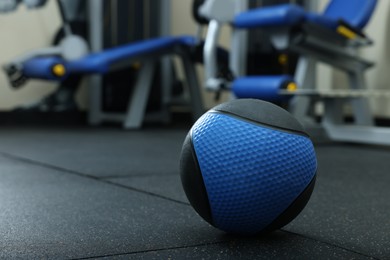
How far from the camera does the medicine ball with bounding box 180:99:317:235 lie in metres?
0.89

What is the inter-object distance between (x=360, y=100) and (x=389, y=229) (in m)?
2.29

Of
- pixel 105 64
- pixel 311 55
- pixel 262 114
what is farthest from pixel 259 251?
pixel 105 64

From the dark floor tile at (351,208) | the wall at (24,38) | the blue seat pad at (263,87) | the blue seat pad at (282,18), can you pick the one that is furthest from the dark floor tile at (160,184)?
the wall at (24,38)

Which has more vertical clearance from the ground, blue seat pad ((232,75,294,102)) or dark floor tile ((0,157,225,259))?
dark floor tile ((0,157,225,259))

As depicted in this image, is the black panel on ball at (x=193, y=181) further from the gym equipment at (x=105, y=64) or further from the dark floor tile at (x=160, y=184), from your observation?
the gym equipment at (x=105, y=64)

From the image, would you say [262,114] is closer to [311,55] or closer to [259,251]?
[259,251]

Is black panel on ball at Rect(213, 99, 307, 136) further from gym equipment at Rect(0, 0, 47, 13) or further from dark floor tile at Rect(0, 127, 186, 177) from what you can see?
gym equipment at Rect(0, 0, 47, 13)

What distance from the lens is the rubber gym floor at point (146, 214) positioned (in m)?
0.90

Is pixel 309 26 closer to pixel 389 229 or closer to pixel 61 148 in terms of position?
pixel 61 148

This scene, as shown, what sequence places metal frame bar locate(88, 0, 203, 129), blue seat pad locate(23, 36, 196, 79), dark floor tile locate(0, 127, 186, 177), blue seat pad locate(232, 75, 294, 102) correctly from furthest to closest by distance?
metal frame bar locate(88, 0, 203, 129) → blue seat pad locate(23, 36, 196, 79) → blue seat pad locate(232, 75, 294, 102) → dark floor tile locate(0, 127, 186, 177)

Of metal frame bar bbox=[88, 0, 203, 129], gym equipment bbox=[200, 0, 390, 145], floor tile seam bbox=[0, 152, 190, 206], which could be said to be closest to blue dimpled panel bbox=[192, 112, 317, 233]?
floor tile seam bbox=[0, 152, 190, 206]

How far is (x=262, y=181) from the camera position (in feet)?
2.92

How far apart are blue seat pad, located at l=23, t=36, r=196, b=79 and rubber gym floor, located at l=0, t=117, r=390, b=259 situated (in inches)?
54.0

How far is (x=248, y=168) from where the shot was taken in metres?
0.89
